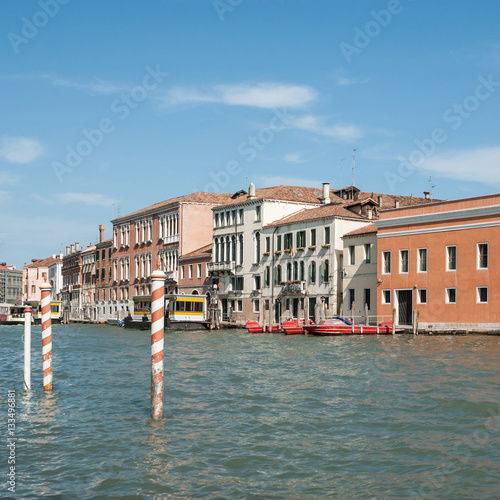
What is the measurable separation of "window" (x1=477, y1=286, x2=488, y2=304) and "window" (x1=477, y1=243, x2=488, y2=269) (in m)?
0.92

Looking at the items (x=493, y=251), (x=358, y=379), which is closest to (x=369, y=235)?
(x=493, y=251)

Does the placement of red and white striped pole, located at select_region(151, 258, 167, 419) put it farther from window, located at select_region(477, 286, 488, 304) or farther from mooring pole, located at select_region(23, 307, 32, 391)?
window, located at select_region(477, 286, 488, 304)

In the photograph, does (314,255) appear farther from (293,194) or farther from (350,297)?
(293,194)

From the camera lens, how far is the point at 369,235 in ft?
131

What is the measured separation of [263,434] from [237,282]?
40.5 metres

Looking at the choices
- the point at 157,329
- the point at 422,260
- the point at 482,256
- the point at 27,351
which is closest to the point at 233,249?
the point at 422,260

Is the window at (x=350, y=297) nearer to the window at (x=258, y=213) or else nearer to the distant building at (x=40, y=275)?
the window at (x=258, y=213)

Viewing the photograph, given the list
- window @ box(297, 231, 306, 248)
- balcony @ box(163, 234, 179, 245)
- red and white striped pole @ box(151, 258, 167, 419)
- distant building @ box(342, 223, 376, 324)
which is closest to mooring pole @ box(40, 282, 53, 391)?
red and white striped pole @ box(151, 258, 167, 419)

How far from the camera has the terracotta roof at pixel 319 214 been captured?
141 ft

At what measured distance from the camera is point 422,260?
3559 cm

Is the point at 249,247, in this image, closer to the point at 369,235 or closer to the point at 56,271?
the point at 369,235

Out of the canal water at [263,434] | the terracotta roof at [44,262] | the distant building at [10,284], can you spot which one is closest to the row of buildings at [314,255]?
the canal water at [263,434]

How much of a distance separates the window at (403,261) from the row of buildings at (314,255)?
0.18ft

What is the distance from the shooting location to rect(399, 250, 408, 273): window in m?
36.6
